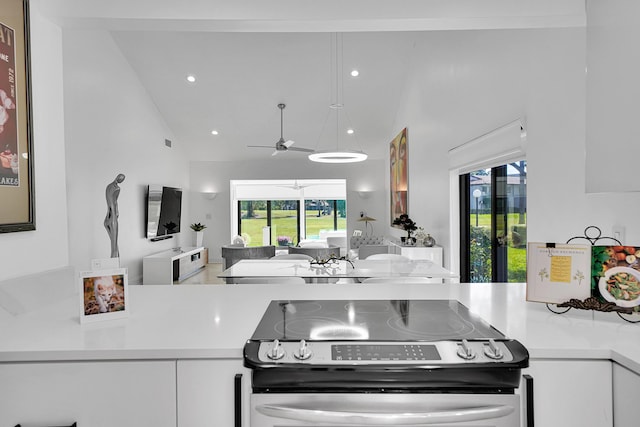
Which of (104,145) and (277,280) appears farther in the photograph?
(104,145)

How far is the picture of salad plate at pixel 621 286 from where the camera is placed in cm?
138

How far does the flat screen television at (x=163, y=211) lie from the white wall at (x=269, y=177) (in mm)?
1133

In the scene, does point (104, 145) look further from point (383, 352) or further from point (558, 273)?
point (558, 273)

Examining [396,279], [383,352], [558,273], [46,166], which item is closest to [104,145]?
[46,166]

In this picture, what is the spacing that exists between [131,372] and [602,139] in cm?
169

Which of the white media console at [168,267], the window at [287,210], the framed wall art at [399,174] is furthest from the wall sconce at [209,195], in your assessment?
the framed wall art at [399,174]

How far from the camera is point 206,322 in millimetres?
1398

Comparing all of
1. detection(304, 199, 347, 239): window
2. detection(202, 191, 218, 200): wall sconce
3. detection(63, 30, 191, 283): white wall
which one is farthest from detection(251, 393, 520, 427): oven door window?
detection(304, 199, 347, 239): window

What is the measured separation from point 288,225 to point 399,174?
12.7ft

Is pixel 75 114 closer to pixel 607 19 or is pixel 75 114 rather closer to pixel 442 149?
pixel 442 149

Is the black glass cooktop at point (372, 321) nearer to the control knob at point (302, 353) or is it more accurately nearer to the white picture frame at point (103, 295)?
the control knob at point (302, 353)

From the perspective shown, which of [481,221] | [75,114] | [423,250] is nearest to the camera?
[481,221]

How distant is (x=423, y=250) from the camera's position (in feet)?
17.2

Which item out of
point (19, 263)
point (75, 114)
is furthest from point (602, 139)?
point (75, 114)
